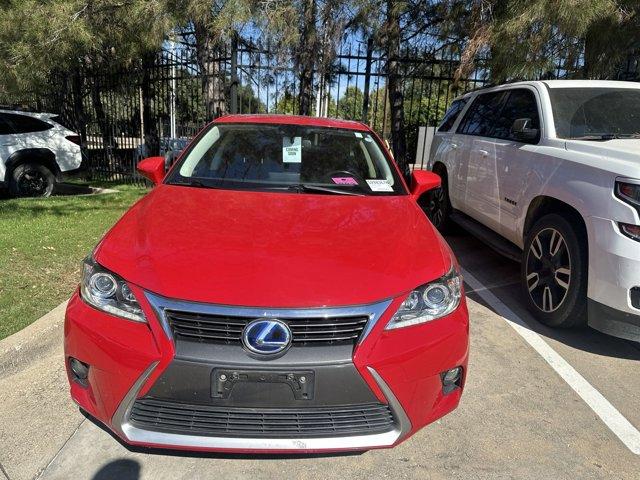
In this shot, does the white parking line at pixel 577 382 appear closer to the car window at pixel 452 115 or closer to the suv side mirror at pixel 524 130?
the suv side mirror at pixel 524 130

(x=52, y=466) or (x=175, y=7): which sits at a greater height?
(x=175, y=7)

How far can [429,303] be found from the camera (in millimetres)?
2217

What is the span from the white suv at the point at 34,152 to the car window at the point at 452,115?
6.74 meters

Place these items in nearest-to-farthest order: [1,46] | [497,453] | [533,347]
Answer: [497,453] < [533,347] < [1,46]

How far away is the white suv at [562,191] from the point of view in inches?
123

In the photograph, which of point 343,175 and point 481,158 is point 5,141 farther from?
point 481,158

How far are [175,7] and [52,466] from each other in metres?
6.62

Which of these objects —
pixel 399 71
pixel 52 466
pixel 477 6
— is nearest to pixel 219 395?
pixel 52 466

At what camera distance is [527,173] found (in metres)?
4.20

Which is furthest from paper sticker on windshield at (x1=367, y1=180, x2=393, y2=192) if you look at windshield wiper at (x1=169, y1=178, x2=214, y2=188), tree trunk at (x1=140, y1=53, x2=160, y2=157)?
tree trunk at (x1=140, y1=53, x2=160, y2=157)

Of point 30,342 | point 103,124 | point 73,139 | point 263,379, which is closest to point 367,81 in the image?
point 73,139

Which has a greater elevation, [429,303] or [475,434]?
[429,303]

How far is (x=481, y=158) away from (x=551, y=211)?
4.86ft

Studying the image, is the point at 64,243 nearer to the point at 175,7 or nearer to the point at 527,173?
the point at 175,7
